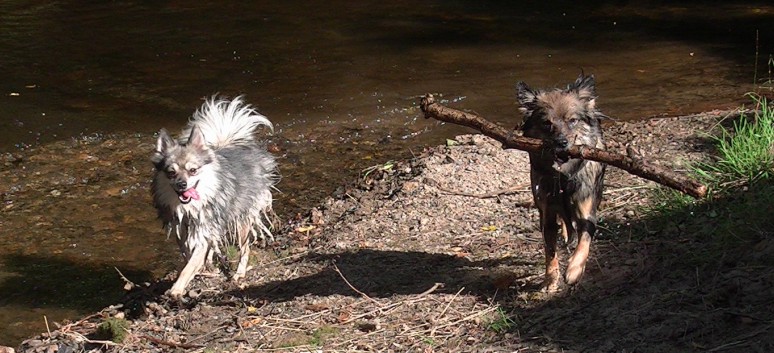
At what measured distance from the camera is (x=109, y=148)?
9.74m

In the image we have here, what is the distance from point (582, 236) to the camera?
548 cm

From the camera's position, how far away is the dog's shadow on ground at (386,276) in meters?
5.85

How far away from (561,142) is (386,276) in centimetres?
154

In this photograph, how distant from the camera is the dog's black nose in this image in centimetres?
517

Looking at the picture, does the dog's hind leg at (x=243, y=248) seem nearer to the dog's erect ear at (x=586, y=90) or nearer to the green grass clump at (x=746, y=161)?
the dog's erect ear at (x=586, y=90)

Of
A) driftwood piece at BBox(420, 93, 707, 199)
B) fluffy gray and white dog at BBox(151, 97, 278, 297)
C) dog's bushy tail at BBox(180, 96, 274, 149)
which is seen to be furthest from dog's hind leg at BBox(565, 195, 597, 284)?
dog's bushy tail at BBox(180, 96, 274, 149)

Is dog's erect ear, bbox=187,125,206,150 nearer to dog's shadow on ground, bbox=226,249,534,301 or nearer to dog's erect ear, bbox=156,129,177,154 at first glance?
dog's erect ear, bbox=156,129,177,154

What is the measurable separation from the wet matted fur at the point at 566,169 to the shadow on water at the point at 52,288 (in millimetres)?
3126

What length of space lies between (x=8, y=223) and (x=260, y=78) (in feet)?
14.7

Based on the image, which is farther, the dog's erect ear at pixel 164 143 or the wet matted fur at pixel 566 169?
the dog's erect ear at pixel 164 143

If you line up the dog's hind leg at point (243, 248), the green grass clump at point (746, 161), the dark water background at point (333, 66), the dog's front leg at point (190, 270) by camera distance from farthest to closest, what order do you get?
1. the dark water background at point (333, 66)
2. the dog's hind leg at point (243, 248)
3. the dog's front leg at point (190, 270)
4. the green grass clump at point (746, 161)

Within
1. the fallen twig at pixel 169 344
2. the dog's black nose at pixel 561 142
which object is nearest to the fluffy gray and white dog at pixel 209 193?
the fallen twig at pixel 169 344

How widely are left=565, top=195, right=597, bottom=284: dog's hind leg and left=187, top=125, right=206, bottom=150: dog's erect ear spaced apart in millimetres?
2786

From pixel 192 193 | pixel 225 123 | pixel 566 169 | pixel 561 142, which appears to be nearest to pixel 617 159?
pixel 561 142
